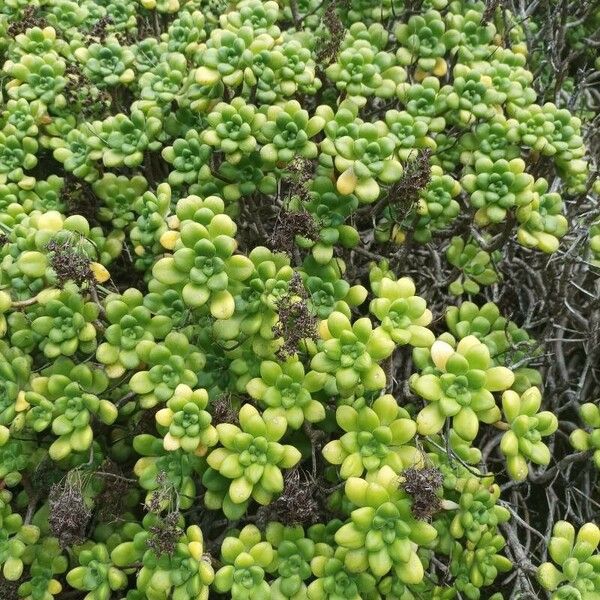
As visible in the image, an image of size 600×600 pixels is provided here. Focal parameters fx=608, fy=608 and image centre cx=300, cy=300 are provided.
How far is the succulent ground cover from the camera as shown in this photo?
4.39 feet

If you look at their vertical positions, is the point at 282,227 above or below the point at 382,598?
above

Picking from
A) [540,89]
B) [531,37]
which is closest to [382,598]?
[540,89]

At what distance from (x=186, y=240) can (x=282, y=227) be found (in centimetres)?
28

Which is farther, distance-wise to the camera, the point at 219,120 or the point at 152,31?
the point at 152,31

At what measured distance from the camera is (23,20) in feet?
7.16

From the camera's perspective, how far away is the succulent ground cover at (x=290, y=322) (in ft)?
4.39

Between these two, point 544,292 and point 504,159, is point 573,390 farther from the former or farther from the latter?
point 504,159

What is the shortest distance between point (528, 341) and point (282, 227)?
Result: 0.80 m

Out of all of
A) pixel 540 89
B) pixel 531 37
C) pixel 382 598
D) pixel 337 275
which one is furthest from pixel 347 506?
pixel 531 37

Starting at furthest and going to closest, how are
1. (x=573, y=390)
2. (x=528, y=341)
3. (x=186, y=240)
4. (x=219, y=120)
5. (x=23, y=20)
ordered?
1. (x=23, y=20)
2. (x=573, y=390)
3. (x=528, y=341)
4. (x=219, y=120)
5. (x=186, y=240)

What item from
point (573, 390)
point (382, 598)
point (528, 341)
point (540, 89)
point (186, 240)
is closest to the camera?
point (186, 240)

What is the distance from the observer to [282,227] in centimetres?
154

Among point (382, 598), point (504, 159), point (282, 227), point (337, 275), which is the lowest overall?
point (382, 598)

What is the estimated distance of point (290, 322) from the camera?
1363mm
